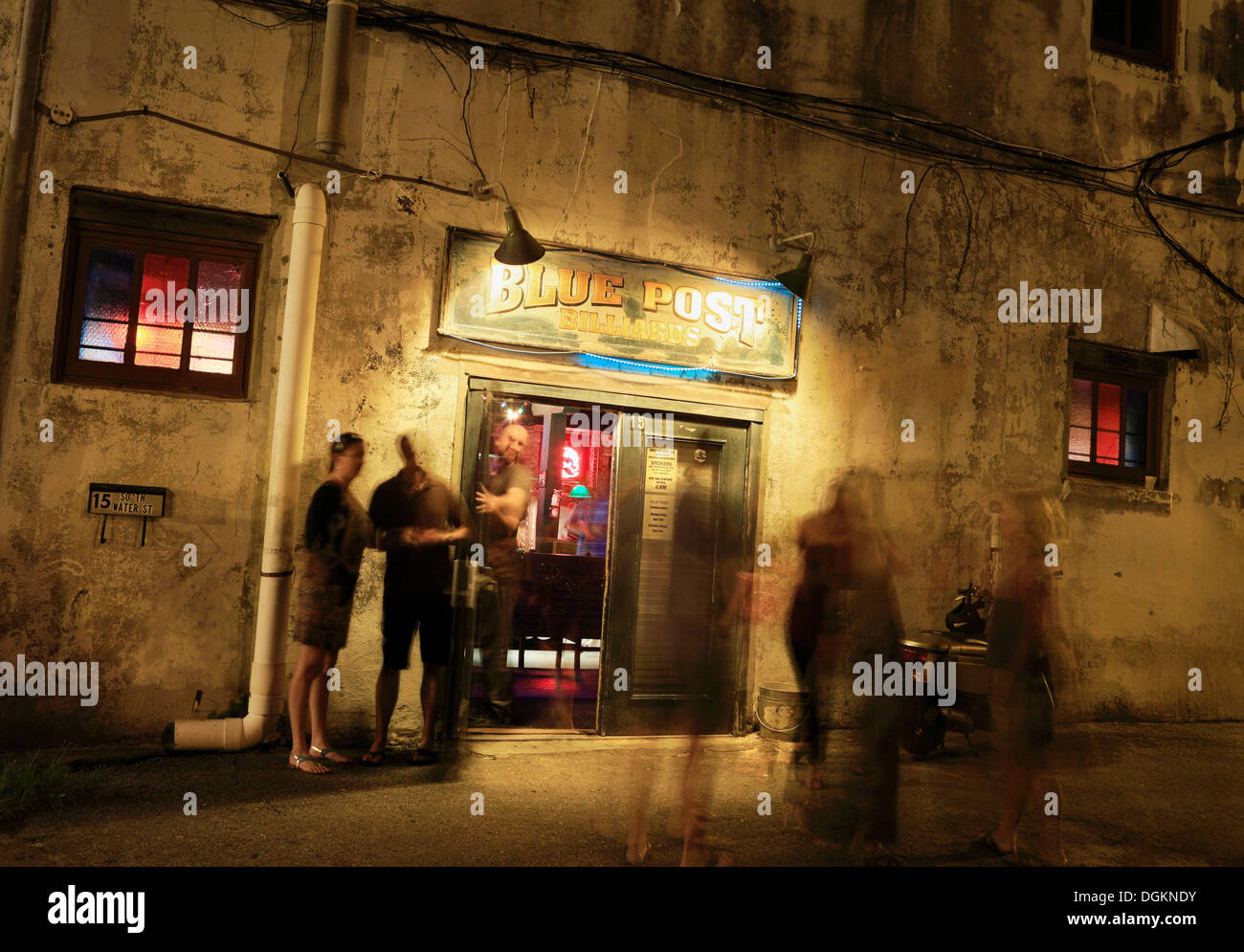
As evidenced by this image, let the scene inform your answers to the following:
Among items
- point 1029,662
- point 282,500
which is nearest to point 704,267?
point 282,500

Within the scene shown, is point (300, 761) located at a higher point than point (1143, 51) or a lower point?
lower

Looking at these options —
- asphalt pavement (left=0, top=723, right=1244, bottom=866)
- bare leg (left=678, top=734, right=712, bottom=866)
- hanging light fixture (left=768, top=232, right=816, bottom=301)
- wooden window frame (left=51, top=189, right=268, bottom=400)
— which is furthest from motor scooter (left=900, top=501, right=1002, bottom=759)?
wooden window frame (left=51, top=189, right=268, bottom=400)

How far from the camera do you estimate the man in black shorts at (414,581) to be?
6055 millimetres

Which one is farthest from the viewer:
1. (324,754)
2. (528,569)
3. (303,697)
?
(528,569)

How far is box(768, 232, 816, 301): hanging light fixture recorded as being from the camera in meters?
7.61

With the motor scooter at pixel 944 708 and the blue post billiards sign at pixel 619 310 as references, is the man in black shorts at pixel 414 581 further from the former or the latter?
the motor scooter at pixel 944 708

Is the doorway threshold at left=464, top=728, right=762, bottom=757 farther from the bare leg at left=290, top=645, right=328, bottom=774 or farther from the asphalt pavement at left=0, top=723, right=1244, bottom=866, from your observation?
the bare leg at left=290, top=645, right=328, bottom=774

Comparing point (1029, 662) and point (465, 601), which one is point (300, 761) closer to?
point (465, 601)

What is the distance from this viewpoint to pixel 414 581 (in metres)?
6.08

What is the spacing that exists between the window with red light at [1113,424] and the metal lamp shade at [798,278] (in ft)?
11.1

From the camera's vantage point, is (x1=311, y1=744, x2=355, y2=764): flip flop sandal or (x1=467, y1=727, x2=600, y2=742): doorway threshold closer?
(x1=311, y1=744, x2=355, y2=764): flip flop sandal

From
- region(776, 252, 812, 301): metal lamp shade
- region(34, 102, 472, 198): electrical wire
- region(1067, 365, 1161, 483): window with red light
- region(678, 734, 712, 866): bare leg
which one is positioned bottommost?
region(678, 734, 712, 866): bare leg

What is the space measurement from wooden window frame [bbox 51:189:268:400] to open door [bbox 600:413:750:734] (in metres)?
3.03

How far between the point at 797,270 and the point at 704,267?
2.58 feet
